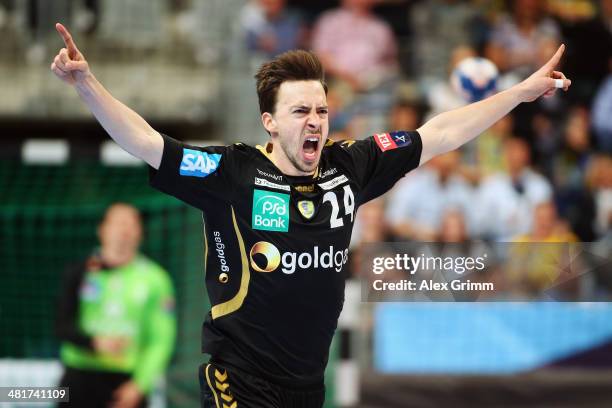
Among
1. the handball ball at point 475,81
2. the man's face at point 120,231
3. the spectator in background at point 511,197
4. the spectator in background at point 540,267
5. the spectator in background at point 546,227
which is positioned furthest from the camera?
the spectator in background at point 511,197

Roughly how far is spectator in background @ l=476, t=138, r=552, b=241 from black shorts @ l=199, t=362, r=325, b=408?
6678 mm

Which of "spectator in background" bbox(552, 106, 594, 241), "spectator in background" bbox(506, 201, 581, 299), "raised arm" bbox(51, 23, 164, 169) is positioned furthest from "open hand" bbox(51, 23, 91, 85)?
"spectator in background" bbox(552, 106, 594, 241)

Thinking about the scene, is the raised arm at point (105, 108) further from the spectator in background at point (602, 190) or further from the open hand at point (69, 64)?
the spectator in background at point (602, 190)

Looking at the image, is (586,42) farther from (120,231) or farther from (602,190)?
(120,231)

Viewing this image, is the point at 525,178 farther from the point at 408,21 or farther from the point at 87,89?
the point at 87,89

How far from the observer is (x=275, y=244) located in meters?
5.55

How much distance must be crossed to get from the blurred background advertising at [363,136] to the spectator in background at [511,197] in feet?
0.09

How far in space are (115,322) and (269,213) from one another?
3.77 metres

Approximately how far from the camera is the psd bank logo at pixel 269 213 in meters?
5.57

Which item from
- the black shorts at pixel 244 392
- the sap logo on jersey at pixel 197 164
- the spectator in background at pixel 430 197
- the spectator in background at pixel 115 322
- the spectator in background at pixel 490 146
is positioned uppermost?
the spectator in background at pixel 490 146

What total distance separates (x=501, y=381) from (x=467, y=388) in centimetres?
34

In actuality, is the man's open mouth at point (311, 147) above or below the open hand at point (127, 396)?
above

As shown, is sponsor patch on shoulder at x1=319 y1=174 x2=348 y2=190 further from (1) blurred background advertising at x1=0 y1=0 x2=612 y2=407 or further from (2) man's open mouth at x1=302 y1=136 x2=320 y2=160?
(1) blurred background advertising at x1=0 y1=0 x2=612 y2=407

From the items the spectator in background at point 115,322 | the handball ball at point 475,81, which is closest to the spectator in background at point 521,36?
the handball ball at point 475,81
